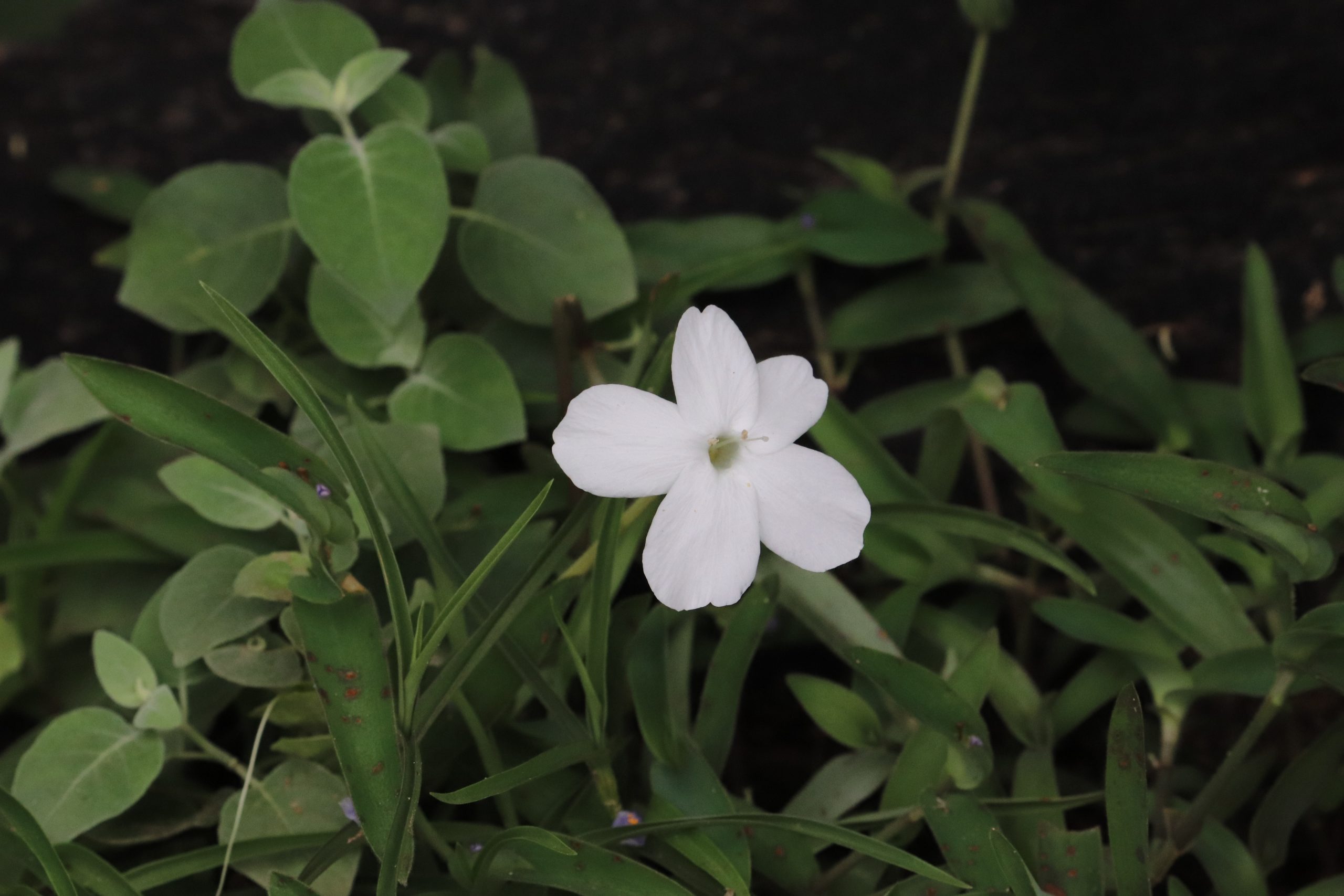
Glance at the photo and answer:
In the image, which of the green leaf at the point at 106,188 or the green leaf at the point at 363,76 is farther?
the green leaf at the point at 106,188

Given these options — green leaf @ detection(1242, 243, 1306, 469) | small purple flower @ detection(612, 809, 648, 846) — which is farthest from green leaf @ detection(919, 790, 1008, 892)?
green leaf @ detection(1242, 243, 1306, 469)

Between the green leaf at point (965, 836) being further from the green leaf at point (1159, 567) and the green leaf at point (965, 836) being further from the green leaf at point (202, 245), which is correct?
the green leaf at point (202, 245)

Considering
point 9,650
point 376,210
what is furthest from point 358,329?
point 9,650

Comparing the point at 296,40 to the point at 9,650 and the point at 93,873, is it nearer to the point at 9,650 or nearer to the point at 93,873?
the point at 9,650

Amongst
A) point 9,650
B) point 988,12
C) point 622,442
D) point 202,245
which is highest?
point 988,12

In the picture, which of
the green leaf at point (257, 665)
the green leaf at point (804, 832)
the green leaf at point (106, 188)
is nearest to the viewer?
the green leaf at point (804, 832)

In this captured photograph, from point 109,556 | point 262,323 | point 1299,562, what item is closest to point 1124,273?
point 1299,562

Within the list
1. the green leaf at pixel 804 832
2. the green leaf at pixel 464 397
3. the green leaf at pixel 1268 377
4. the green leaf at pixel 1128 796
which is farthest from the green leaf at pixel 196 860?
the green leaf at pixel 1268 377

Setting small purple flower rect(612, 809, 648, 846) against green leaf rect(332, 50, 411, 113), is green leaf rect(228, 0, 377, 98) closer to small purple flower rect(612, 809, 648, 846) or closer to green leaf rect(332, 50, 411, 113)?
green leaf rect(332, 50, 411, 113)
